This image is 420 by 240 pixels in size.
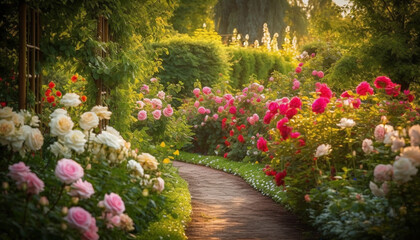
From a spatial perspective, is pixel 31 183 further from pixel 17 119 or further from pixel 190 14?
pixel 190 14

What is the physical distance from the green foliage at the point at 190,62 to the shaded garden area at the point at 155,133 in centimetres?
361

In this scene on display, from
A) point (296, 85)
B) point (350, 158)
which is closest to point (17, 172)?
point (350, 158)

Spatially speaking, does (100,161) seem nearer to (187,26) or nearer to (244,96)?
(244,96)

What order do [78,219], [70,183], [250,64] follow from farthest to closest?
[250,64]
[70,183]
[78,219]

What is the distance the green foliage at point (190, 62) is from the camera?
16.1m

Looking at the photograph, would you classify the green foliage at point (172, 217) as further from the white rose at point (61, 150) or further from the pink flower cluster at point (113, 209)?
the white rose at point (61, 150)

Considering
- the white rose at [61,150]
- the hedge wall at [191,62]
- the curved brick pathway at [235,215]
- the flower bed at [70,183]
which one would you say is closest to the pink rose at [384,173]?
the curved brick pathway at [235,215]

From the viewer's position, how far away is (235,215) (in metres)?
6.81

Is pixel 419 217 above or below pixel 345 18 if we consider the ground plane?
below

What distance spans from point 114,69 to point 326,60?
874 centimetres

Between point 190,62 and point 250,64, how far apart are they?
Answer: 419cm

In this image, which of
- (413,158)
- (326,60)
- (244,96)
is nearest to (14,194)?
(413,158)

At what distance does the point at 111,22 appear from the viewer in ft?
22.7

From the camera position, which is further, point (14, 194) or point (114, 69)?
point (114, 69)
